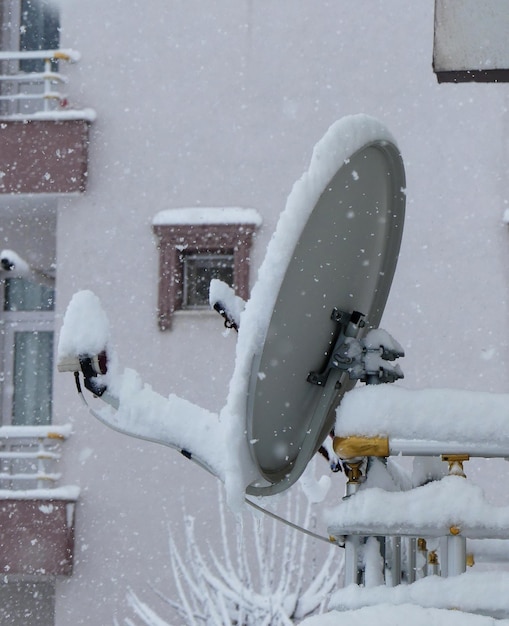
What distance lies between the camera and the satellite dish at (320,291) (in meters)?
2.48

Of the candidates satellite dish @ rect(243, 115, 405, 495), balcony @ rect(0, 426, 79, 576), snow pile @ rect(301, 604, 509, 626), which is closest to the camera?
snow pile @ rect(301, 604, 509, 626)

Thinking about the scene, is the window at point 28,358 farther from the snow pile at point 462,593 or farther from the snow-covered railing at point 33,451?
the snow pile at point 462,593

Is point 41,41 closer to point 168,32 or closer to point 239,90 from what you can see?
point 168,32

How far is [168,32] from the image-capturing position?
13.0 meters

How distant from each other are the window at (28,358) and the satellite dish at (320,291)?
11.1 metres

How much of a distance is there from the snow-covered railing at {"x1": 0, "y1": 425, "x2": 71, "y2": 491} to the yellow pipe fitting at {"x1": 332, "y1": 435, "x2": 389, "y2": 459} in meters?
9.74

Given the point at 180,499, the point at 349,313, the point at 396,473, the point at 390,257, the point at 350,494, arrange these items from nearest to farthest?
the point at 350,494
the point at 396,473
the point at 349,313
the point at 390,257
the point at 180,499

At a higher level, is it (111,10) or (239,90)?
(111,10)

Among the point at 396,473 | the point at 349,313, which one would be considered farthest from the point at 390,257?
the point at 396,473

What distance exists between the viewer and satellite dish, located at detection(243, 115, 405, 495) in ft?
8.13

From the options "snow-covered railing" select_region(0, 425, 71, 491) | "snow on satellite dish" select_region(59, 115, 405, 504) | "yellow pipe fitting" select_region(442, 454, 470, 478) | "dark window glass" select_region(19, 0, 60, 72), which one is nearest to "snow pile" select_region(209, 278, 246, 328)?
"snow on satellite dish" select_region(59, 115, 405, 504)

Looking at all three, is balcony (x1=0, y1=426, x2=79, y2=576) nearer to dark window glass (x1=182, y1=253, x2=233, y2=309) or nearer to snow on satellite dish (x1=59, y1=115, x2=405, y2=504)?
dark window glass (x1=182, y1=253, x2=233, y2=309)

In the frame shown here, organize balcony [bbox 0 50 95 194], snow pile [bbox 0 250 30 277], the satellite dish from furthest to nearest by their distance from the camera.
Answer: snow pile [bbox 0 250 30 277] < balcony [bbox 0 50 95 194] < the satellite dish

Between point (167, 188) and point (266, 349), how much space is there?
1028 centimetres
